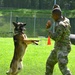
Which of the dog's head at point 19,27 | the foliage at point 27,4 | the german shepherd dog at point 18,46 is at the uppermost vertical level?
the dog's head at point 19,27

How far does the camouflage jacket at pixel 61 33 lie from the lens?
7977mm

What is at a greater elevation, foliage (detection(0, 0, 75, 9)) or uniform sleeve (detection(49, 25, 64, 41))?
uniform sleeve (detection(49, 25, 64, 41))

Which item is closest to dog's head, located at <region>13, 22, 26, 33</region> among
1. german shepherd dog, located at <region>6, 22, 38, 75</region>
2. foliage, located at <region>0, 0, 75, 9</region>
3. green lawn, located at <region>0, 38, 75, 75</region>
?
german shepherd dog, located at <region>6, 22, 38, 75</region>

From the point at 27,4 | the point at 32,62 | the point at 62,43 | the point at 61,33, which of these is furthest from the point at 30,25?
the point at 27,4

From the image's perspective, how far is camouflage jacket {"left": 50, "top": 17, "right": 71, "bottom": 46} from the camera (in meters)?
7.98

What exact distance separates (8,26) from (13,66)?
24.9 meters

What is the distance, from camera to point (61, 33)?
802cm

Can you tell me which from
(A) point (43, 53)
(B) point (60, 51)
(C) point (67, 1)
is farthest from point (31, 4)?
(B) point (60, 51)

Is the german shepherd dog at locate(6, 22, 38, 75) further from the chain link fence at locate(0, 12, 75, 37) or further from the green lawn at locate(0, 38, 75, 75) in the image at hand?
the chain link fence at locate(0, 12, 75, 37)

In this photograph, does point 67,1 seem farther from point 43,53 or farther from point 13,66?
point 13,66

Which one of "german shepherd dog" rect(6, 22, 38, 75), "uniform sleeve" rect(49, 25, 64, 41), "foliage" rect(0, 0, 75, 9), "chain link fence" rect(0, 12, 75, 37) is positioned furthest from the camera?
"foliage" rect(0, 0, 75, 9)

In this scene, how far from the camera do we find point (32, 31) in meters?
33.0

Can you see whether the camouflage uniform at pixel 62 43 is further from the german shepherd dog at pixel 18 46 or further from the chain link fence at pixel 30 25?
the chain link fence at pixel 30 25

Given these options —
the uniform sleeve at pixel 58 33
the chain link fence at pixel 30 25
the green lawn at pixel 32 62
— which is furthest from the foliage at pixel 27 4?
the uniform sleeve at pixel 58 33
